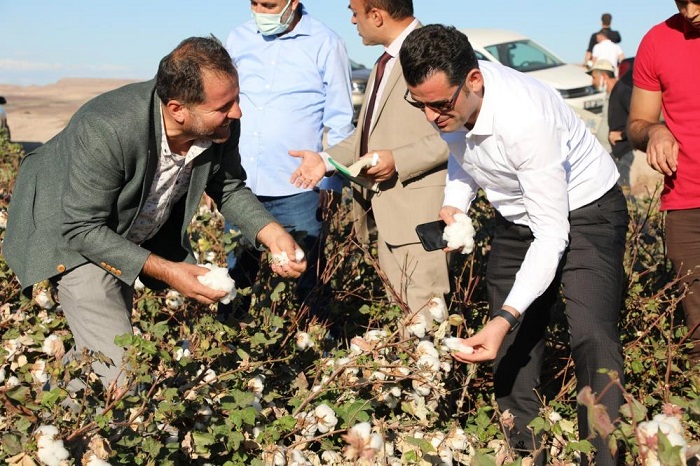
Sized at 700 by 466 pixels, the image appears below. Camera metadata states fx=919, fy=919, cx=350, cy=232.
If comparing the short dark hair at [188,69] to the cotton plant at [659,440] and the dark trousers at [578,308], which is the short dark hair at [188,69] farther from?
the cotton plant at [659,440]

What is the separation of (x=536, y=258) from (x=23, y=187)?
6.07 ft

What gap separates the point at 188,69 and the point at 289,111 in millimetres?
1555

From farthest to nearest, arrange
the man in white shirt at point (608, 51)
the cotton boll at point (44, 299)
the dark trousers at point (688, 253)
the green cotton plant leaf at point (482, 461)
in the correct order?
the man in white shirt at point (608, 51) → the cotton boll at point (44, 299) → the dark trousers at point (688, 253) → the green cotton plant leaf at point (482, 461)

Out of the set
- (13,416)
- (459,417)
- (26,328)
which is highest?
(13,416)

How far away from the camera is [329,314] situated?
453 centimetres

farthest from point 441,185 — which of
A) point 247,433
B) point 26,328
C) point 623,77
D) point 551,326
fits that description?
point 623,77

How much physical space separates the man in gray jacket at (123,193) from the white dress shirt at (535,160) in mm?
821

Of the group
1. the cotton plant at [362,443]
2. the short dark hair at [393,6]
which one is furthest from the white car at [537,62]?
the cotton plant at [362,443]

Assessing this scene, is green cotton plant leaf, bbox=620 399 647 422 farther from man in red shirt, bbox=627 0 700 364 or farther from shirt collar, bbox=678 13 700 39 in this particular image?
shirt collar, bbox=678 13 700 39

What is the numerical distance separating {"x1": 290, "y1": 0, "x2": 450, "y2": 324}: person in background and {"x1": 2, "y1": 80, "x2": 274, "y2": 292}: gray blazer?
65 cm

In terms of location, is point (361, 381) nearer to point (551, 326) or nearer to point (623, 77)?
point (551, 326)

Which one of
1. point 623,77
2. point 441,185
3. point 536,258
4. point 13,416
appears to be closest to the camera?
point 13,416

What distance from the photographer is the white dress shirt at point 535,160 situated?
285 cm

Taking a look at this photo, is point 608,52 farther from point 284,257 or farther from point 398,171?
point 284,257
